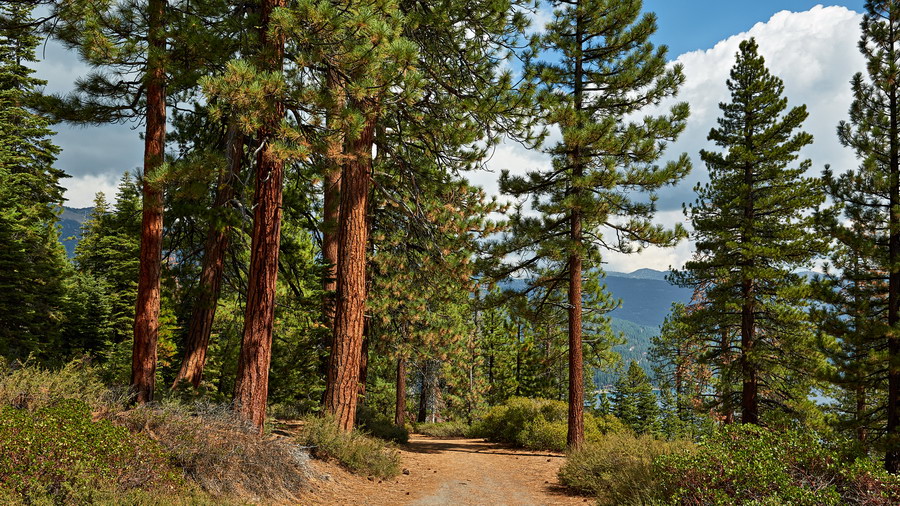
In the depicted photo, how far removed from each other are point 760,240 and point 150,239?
17457 millimetres

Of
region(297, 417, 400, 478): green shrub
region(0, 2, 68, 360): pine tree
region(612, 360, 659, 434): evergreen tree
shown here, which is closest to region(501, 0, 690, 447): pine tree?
region(297, 417, 400, 478): green shrub

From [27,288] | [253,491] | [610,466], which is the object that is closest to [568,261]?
[610,466]

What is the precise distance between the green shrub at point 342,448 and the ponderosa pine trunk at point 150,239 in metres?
2.62

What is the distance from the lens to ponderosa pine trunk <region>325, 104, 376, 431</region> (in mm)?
8844

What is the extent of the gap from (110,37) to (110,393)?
211 inches

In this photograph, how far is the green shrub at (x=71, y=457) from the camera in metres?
4.17

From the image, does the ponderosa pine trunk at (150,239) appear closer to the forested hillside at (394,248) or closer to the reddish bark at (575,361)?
the forested hillside at (394,248)

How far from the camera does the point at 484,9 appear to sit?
9203 mm

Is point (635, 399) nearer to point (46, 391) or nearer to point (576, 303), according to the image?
point (576, 303)

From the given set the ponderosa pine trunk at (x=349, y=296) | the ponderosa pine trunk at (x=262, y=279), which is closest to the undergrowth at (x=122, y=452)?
the ponderosa pine trunk at (x=262, y=279)

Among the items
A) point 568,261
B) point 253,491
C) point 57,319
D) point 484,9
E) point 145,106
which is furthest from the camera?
point 57,319

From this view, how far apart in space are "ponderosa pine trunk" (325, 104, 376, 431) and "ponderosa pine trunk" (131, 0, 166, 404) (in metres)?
2.93

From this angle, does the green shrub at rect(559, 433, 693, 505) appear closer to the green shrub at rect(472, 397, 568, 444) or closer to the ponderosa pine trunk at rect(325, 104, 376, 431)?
the ponderosa pine trunk at rect(325, 104, 376, 431)

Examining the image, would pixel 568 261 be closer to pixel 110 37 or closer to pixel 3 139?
pixel 110 37
